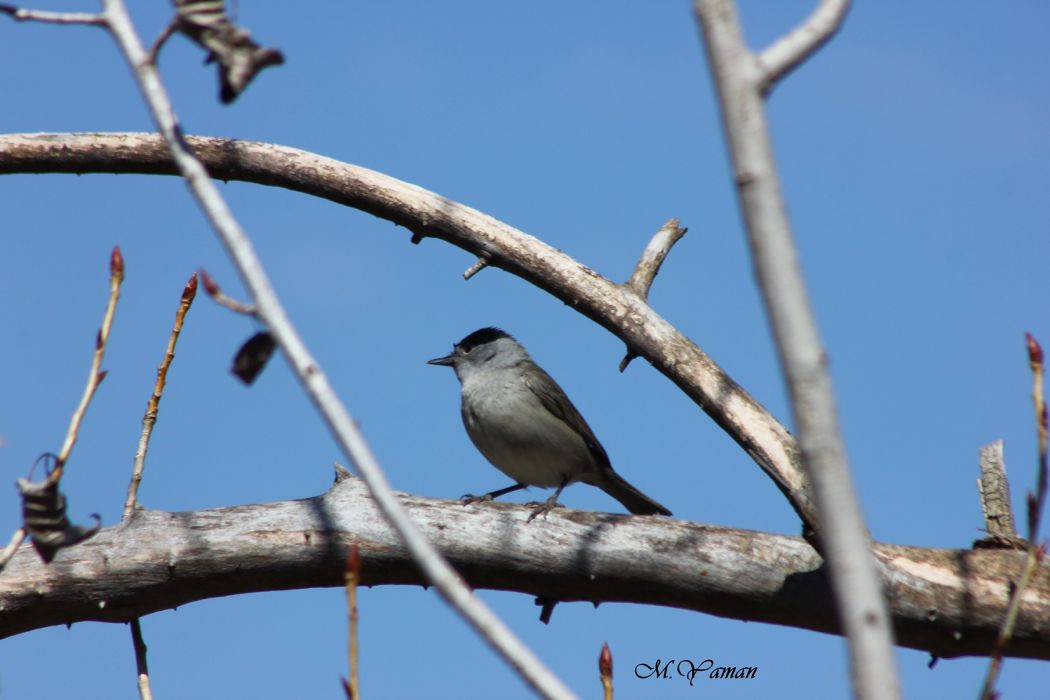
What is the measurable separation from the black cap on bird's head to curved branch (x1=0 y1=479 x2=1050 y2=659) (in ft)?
15.2

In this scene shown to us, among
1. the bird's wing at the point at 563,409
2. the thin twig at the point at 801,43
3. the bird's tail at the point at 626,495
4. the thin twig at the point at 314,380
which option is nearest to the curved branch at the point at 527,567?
the bird's tail at the point at 626,495

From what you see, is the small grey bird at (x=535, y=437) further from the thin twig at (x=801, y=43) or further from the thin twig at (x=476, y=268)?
the thin twig at (x=801, y=43)

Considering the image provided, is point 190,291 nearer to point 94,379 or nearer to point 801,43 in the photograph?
point 94,379

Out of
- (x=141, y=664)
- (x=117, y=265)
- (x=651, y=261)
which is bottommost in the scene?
(x=141, y=664)

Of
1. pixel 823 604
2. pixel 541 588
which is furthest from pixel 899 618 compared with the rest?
pixel 541 588

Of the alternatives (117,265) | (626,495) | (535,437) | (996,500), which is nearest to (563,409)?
(535,437)

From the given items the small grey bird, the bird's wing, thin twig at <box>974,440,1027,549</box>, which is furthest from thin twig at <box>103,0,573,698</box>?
the bird's wing

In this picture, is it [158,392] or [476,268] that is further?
[476,268]

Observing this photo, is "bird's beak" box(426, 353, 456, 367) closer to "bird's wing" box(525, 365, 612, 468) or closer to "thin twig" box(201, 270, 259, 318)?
"bird's wing" box(525, 365, 612, 468)

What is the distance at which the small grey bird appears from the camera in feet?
29.8

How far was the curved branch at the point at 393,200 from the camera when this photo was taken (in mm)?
6820

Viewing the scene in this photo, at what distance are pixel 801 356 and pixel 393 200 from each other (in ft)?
18.2

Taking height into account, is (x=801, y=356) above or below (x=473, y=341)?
below

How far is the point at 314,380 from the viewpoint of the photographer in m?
1.93
